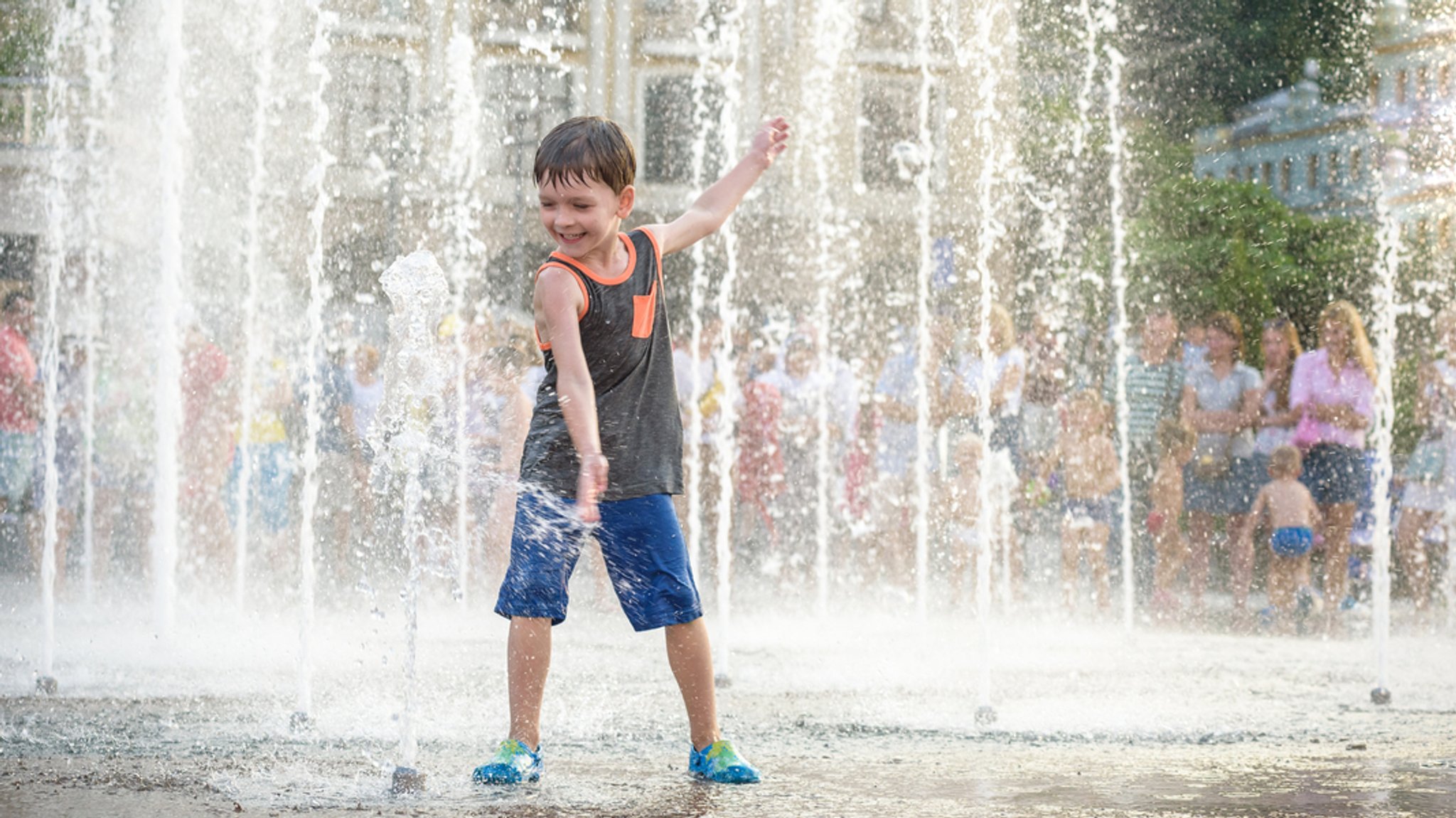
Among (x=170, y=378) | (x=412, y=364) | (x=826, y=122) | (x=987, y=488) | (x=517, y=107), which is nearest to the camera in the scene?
(x=412, y=364)

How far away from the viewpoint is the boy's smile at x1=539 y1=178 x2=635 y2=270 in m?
3.36

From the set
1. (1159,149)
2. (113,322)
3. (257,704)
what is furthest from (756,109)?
(257,704)

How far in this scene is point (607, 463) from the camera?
10.9ft

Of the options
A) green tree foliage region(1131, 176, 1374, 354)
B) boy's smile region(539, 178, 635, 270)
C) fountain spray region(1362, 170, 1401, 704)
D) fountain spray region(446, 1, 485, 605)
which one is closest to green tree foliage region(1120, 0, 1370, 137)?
green tree foliage region(1131, 176, 1374, 354)

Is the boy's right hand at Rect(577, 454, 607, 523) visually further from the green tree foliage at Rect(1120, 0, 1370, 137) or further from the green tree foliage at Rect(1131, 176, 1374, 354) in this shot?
the green tree foliage at Rect(1131, 176, 1374, 354)

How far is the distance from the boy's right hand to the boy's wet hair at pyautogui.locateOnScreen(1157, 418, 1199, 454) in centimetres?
549

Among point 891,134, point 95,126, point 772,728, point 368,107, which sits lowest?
point 772,728

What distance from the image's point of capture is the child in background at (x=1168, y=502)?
26.9 ft

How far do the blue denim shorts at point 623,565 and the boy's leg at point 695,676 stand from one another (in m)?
0.04

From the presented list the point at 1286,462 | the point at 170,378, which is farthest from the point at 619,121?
the point at 1286,462

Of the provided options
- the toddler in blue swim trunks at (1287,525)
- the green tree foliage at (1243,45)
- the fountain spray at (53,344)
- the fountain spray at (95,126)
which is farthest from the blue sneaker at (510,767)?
the green tree foliage at (1243,45)

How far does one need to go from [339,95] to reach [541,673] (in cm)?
2037

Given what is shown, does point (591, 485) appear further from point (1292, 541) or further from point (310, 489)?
point (1292, 541)

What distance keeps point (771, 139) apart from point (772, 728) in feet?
4.85
